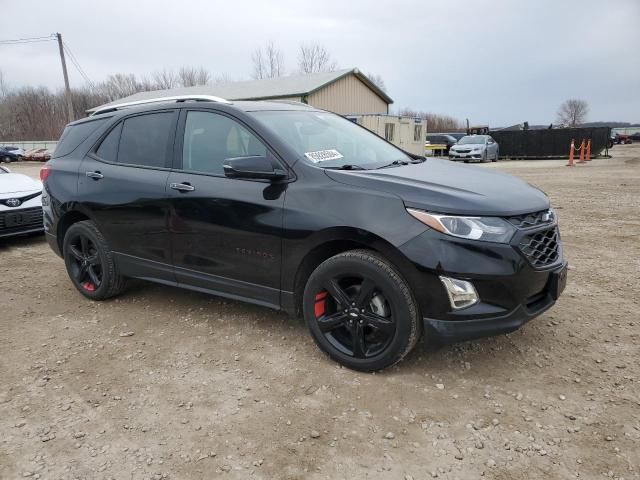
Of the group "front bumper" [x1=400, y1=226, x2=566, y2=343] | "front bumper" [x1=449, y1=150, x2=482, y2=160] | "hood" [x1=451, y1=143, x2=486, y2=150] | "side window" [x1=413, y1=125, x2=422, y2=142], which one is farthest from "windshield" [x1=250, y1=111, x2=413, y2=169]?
"side window" [x1=413, y1=125, x2=422, y2=142]

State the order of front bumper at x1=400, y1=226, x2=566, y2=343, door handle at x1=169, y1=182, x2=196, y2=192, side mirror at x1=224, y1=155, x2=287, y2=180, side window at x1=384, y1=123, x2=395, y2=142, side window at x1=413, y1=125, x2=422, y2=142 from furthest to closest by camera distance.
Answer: side window at x1=413, y1=125, x2=422, y2=142
side window at x1=384, y1=123, x2=395, y2=142
door handle at x1=169, y1=182, x2=196, y2=192
side mirror at x1=224, y1=155, x2=287, y2=180
front bumper at x1=400, y1=226, x2=566, y2=343

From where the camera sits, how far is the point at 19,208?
6461mm

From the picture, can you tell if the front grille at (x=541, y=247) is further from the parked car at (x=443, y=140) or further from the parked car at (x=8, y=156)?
the parked car at (x=8, y=156)

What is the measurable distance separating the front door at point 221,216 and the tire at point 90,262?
87 centimetres

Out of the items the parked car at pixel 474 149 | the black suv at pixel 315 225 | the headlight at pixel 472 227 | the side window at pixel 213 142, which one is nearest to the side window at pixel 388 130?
the parked car at pixel 474 149

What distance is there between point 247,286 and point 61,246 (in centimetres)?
230

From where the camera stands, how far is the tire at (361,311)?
2.79m

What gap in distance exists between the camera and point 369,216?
2826mm

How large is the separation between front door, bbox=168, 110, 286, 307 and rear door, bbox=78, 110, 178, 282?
0.14 meters

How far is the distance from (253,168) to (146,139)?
4.66 ft

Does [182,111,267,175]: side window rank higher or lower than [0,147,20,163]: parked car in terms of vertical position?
higher

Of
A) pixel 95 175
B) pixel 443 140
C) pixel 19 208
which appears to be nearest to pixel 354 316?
pixel 95 175

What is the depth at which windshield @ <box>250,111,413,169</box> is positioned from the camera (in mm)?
3328

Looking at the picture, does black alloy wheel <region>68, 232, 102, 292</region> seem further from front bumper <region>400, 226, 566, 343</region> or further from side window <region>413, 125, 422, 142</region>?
side window <region>413, 125, 422, 142</region>
